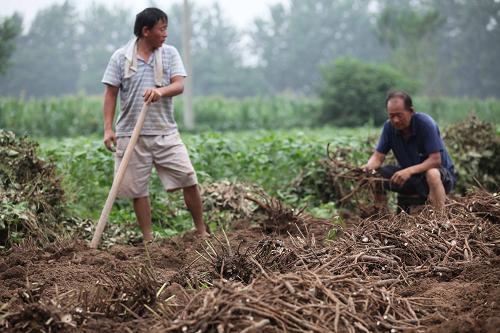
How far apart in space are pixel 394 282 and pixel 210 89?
61.5m

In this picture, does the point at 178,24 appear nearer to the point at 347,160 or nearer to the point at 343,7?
the point at 343,7

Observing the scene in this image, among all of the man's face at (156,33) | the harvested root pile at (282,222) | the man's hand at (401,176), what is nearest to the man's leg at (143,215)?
the harvested root pile at (282,222)

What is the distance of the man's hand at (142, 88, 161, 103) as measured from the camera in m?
5.50

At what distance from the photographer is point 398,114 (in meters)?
6.09

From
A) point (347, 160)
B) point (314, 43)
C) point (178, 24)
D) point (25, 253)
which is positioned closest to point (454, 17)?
point (314, 43)

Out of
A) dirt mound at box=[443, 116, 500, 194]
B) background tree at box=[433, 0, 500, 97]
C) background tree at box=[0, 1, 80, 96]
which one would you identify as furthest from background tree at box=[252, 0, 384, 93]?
dirt mound at box=[443, 116, 500, 194]

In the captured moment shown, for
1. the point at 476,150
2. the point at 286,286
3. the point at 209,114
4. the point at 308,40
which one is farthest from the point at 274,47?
the point at 286,286

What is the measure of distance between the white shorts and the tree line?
39791 millimetres

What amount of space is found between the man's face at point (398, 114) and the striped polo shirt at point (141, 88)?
1726 mm

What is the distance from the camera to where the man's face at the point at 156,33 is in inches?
224

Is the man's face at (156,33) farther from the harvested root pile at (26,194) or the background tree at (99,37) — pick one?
the background tree at (99,37)

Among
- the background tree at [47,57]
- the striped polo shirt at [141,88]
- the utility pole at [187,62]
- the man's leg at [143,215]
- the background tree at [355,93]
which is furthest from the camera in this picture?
the background tree at [47,57]

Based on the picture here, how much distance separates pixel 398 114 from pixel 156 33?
2.08m

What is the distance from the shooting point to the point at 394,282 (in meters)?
3.69
